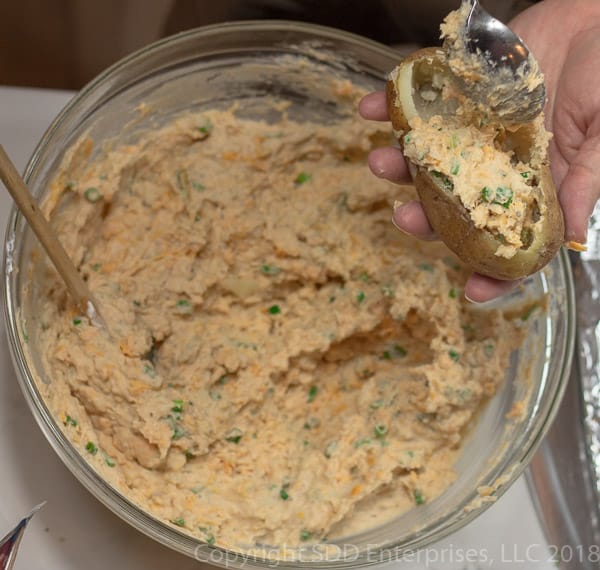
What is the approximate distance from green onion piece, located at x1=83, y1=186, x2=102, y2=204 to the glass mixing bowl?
85 millimetres

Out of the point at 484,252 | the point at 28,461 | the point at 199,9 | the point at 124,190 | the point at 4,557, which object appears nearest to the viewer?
the point at 484,252

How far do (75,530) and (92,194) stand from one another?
74 cm

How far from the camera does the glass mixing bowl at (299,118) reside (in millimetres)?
1517

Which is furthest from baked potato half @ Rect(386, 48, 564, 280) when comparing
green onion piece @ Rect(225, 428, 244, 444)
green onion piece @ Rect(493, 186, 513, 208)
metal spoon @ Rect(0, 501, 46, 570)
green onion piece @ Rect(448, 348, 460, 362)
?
metal spoon @ Rect(0, 501, 46, 570)

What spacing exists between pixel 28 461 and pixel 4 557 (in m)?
0.21

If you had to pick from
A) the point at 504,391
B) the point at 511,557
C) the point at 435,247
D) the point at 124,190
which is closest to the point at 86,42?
the point at 124,190

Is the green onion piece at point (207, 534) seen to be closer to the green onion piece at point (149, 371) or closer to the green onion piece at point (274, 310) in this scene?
the green onion piece at point (149, 371)

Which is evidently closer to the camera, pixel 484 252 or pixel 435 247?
pixel 484 252

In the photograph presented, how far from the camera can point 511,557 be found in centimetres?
178

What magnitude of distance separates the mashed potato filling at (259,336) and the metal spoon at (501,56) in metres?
0.56

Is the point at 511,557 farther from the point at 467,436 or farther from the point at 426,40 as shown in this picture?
the point at 426,40

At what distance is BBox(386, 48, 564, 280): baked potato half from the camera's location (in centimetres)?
135

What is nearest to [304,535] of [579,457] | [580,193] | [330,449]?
[330,449]

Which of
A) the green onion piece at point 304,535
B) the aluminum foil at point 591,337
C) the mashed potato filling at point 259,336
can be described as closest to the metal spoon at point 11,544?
the mashed potato filling at point 259,336
